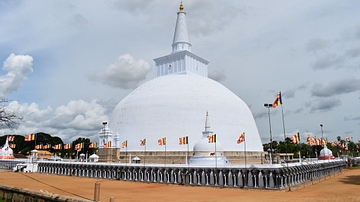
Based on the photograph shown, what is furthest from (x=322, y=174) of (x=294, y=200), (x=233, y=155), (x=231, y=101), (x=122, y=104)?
(x=122, y=104)

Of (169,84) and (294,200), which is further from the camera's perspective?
(169,84)

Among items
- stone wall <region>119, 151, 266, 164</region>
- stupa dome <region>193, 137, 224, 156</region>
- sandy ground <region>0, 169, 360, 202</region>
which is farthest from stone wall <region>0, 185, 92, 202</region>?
stone wall <region>119, 151, 266, 164</region>

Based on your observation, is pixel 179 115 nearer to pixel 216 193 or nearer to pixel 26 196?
pixel 216 193

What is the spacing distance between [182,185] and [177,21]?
3729cm

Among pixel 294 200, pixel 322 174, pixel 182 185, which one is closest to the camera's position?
pixel 294 200

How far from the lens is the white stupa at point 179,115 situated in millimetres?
43375

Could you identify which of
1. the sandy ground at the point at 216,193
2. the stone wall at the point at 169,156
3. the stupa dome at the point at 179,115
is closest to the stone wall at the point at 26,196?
the sandy ground at the point at 216,193

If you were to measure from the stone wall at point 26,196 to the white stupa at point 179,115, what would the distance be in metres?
28.5

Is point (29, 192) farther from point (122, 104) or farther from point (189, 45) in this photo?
point (189, 45)

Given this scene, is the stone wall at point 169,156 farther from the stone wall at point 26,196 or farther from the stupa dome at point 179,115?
the stone wall at point 26,196

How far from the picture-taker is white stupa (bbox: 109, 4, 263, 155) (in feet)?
142

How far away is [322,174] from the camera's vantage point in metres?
40.1

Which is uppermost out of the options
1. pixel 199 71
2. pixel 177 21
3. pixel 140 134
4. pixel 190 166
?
pixel 177 21

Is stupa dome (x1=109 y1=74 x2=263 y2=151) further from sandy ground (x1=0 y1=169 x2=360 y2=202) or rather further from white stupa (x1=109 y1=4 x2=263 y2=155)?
sandy ground (x1=0 y1=169 x2=360 y2=202)
